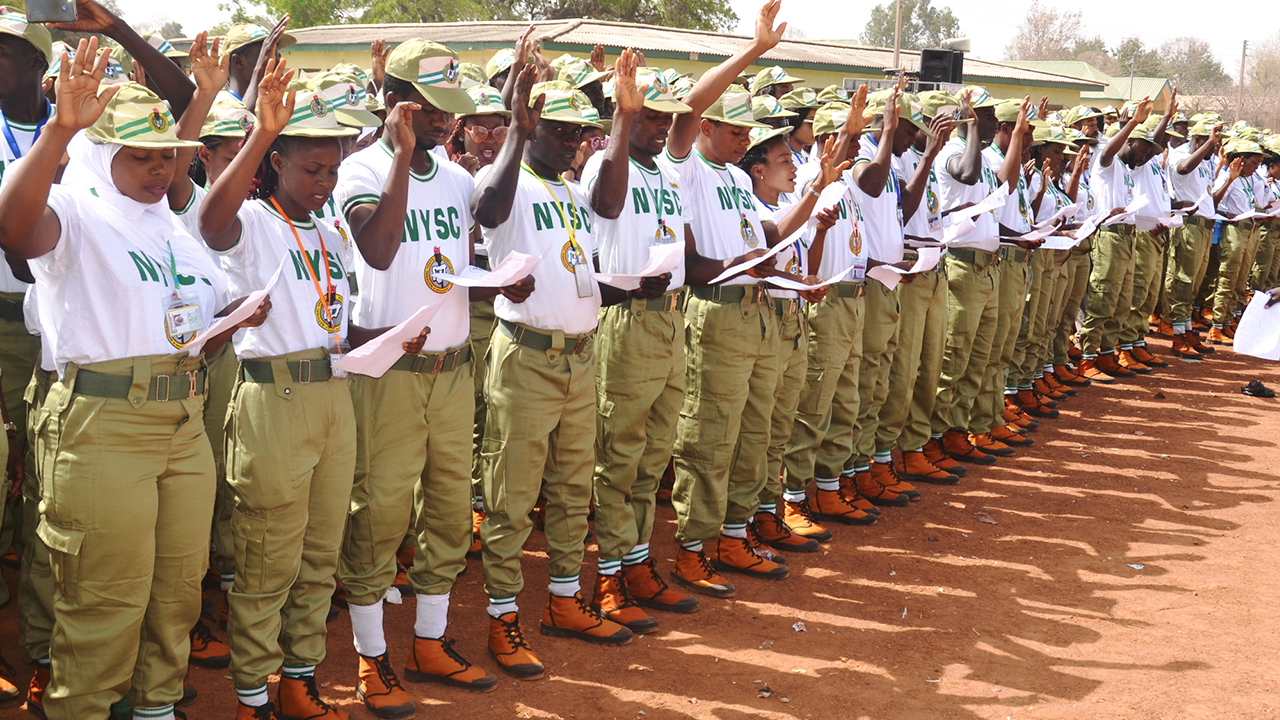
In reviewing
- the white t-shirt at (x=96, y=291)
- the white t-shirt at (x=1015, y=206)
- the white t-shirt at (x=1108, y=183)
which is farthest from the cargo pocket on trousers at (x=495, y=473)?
the white t-shirt at (x=1108, y=183)

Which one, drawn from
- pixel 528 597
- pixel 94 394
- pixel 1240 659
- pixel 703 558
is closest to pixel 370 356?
pixel 94 394

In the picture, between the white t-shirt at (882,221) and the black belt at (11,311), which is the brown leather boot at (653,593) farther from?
the black belt at (11,311)

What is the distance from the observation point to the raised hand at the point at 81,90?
10.5 feet

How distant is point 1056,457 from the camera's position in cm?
934

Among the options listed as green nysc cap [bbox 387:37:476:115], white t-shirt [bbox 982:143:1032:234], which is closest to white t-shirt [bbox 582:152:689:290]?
green nysc cap [bbox 387:37:476:115]

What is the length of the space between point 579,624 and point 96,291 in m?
2.80

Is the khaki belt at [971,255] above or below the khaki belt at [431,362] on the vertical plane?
above

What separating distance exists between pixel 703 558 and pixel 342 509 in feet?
8.25

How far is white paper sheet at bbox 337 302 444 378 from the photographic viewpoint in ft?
13.1

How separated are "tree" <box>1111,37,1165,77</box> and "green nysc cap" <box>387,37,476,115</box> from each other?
276 feet

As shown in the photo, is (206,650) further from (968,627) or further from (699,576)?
(968,627)

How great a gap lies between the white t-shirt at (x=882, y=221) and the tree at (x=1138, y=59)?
80.4m

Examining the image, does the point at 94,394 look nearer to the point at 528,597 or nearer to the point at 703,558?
the point at 528,597

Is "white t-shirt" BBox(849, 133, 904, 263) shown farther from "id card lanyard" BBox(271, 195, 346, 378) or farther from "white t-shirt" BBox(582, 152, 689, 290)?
"id card lanyard" BBox(271, 195, 346, 378)
